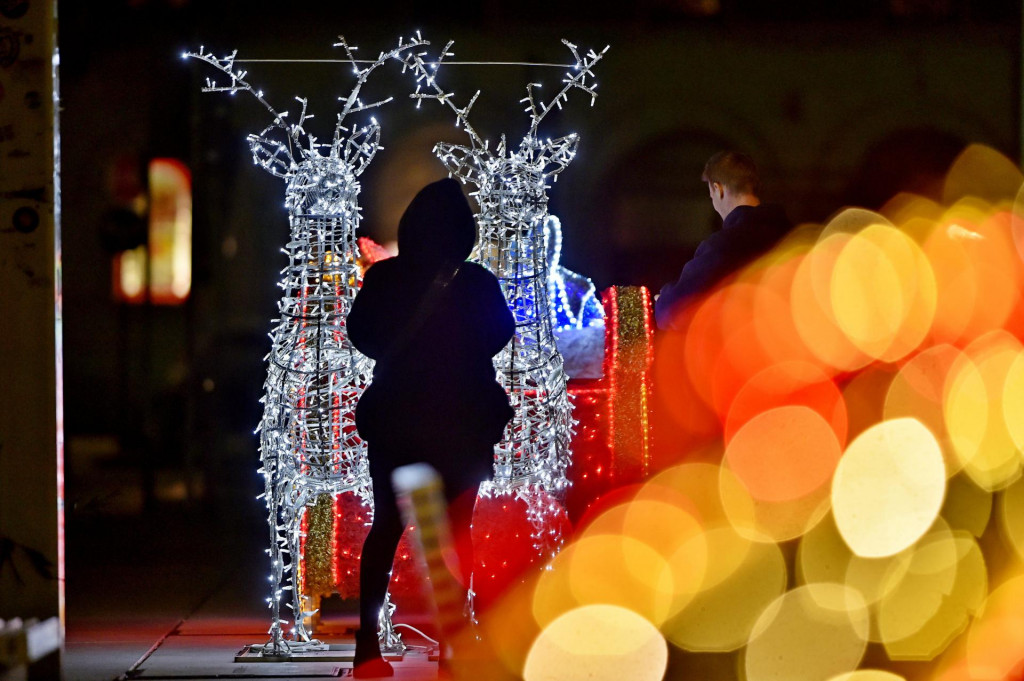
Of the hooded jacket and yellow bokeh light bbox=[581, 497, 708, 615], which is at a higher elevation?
the hooded jacket

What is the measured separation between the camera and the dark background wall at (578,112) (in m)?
6.38

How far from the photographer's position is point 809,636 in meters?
4.39

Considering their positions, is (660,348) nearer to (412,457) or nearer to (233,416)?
(412,457)

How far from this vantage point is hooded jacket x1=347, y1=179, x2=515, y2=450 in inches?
152

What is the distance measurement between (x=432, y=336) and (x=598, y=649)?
1.42 metres

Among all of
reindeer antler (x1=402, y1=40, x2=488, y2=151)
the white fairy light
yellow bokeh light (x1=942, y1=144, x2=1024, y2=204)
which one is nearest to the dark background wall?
yellow bokeh light (x1=942, y1=144, x2=1024, y2=204)

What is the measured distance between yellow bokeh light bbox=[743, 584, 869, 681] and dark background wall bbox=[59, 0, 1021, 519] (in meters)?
2.34

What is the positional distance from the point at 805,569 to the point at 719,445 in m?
0.59

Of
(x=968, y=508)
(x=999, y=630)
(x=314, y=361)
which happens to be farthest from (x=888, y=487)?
(x=314, y=361)

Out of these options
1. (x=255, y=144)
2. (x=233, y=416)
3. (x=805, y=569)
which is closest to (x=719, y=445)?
(x=805, y=569)

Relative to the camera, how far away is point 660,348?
4.59 m

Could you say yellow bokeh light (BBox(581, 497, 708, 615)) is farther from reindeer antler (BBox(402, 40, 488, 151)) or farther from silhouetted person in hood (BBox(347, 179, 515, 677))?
reindeer antler (BBox(402, 40, 488, 151))

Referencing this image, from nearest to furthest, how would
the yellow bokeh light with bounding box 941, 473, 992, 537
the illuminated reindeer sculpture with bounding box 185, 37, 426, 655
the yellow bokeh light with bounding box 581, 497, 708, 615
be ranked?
the illuminated reindeer sculpture with bounding box 185, 37, 426, 655, the yellow bokeh light with bounding box 941, 473, 992, 537, the yellow bokeh light with bounding box 581, 497, 708, 615

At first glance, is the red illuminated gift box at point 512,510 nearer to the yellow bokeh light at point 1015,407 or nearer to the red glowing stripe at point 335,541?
the red glowing stripe at point 335,541
